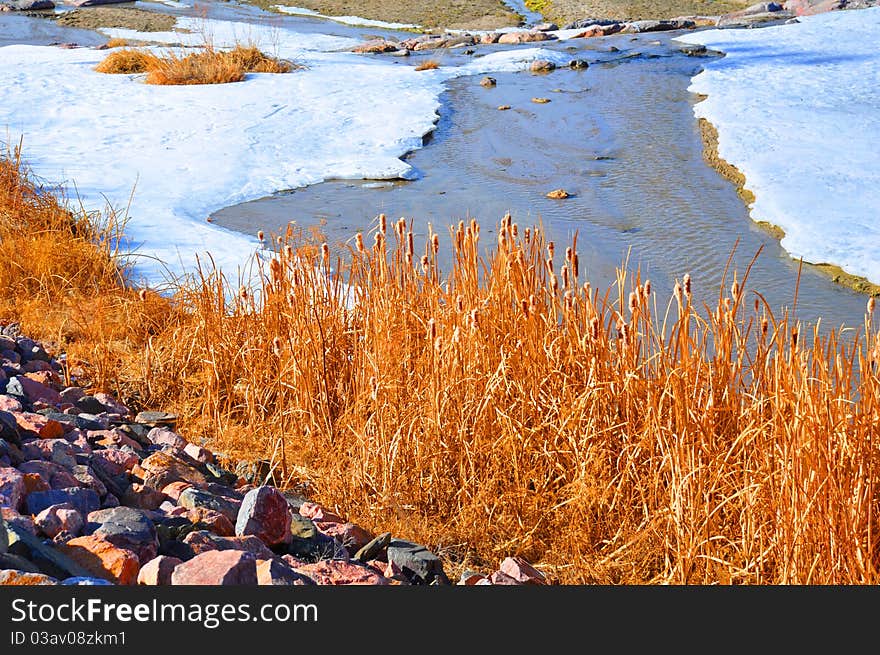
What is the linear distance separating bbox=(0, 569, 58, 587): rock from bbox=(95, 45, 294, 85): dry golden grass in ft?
30.3

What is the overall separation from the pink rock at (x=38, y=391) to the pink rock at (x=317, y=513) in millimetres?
1055

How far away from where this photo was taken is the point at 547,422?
2.61 m

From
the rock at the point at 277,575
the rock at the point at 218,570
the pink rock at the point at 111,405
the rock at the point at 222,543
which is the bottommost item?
the pink rock at the point at 111,405

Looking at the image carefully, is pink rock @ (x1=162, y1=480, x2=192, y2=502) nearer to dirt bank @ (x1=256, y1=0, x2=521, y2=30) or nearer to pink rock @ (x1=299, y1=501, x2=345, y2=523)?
pink rock @ (x1=299, y1=501, x2=345, y2=523)

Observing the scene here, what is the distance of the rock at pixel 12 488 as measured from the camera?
2.09m

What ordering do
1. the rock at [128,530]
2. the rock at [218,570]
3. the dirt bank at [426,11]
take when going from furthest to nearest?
1. the dirt bank at [426,11]
2. the rock at [128,530]
3. the rock at [218,570]

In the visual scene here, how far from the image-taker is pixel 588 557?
Result: 7.98ft

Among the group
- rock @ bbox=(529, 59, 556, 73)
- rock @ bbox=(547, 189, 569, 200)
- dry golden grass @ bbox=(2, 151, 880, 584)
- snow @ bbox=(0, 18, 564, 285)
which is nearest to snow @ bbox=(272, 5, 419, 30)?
snow @ bbox=(0, 18, 564, 285)

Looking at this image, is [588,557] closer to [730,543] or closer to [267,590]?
[730,543]

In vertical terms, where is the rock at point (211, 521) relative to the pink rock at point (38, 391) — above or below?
below

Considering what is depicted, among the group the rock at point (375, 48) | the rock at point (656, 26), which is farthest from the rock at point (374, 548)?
the rock at point (656, 26)

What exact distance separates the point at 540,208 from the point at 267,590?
4830mm

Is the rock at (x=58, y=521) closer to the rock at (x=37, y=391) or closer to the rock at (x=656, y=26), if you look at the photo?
the rock at (x=37, y=391)

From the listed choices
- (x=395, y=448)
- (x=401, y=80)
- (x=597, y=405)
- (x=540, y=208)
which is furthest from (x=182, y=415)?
(x=401, y=80)
